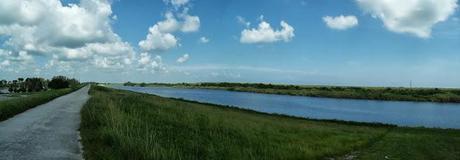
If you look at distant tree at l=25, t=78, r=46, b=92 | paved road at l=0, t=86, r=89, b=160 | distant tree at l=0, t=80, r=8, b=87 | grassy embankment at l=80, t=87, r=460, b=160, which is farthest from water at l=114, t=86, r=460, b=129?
distant tree at l=0, t=80, r=8, b=87

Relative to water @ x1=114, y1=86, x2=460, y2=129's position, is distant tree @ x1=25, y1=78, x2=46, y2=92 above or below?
above

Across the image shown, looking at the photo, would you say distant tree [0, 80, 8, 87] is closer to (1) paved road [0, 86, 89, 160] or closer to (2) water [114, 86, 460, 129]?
(2) water [114, 86, 460, 129]

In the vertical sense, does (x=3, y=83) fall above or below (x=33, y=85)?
above

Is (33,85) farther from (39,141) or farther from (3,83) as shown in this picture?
(39,141)

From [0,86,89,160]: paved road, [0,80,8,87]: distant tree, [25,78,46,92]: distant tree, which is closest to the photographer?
[0,86,89,160]: paved road

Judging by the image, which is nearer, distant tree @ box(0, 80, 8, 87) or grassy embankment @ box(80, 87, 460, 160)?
grassy embankment @ box(80, 87, 460, 160)

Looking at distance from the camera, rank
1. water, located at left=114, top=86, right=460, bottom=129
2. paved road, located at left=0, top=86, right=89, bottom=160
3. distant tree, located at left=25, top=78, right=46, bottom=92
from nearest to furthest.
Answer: paved road, located at left=0, top=86, right=89, bottom=160
water, located at left=114, top=86, right=460, bottom=129
distant tree, located at left=25, top=78, right=46, bottom=92

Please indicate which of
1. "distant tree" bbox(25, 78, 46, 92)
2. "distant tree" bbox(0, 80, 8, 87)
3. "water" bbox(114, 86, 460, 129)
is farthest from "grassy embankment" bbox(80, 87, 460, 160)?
"distant tree" bbox(0, 80, 8, 87)

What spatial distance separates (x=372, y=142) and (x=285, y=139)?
4.33 metres

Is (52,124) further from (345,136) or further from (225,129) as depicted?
(345,136)

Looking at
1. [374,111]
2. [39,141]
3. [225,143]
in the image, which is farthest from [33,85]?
[225,143]

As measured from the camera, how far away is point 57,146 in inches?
501

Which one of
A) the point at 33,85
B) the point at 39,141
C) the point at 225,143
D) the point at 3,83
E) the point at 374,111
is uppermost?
the point at 3,83

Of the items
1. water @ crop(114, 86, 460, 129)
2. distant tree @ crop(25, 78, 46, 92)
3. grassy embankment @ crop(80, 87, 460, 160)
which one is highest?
distant tree @ crop(25, 78, 46, 92)
